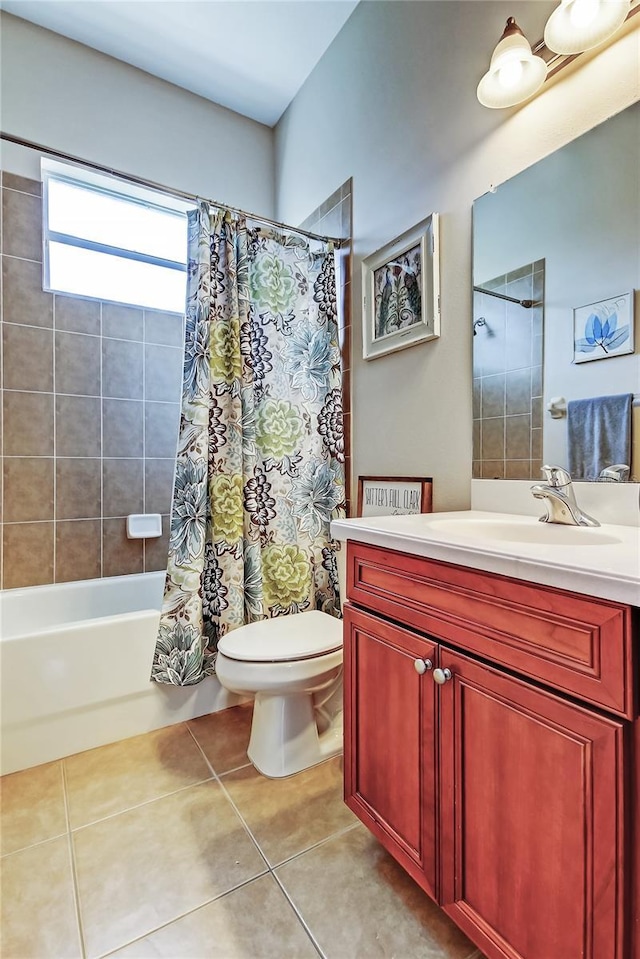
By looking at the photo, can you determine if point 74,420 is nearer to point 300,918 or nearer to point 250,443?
point 250,443

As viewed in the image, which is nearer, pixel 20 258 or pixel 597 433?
pixel 597 433

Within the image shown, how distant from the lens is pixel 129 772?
4.92 ft

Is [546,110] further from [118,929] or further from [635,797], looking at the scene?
[118,929]

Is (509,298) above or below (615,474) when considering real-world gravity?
above

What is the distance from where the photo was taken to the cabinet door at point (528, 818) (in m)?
0.61

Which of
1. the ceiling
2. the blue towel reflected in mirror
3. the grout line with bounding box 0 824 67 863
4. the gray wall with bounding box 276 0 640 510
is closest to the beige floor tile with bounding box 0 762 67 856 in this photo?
the grout line with bounding box 0 824 67 863

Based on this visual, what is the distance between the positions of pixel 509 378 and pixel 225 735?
1.62m

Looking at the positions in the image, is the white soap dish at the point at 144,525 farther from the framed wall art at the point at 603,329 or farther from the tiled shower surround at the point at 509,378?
the framed wall art at the point at 603,329

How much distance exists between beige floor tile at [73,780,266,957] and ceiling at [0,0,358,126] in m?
3.01

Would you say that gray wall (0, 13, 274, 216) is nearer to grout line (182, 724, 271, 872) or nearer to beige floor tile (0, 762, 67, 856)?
beige floor tile (0, 762, 67, 856)

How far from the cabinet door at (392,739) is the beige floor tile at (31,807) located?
34.3 inches

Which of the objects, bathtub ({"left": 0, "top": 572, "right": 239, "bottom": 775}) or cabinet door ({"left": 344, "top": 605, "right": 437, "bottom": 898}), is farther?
bathtub ({"left": 0, "top": 572, "right": 239, "bottom": 775})

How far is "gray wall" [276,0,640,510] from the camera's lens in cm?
118

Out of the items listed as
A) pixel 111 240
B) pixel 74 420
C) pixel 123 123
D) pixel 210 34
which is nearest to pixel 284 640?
pixel 74 420
